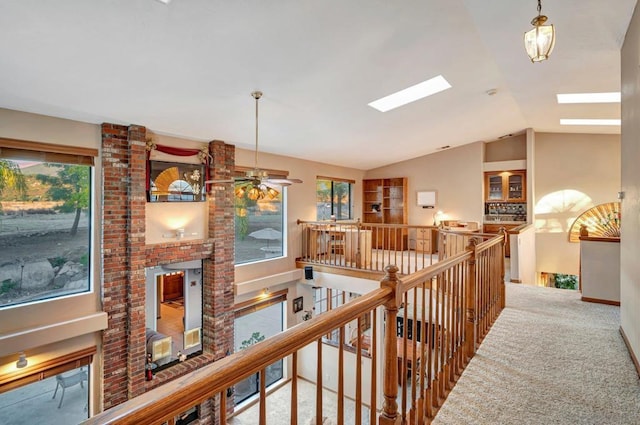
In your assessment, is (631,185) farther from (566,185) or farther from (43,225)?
(43,225)

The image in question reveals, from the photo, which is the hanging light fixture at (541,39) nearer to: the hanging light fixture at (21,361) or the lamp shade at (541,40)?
the lamp shade at (541,40)

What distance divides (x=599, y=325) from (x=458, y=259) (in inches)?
101

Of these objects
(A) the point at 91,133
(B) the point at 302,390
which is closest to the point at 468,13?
(A) the point at 91,133

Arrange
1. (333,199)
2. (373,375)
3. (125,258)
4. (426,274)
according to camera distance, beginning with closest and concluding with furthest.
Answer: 1. (373,375)
2. (426,274)
3. (125,258)
4. (333,199)

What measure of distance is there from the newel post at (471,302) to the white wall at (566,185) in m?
7.02

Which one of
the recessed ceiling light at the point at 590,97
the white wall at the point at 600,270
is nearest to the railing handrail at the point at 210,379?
the white wall at the point at 600,270

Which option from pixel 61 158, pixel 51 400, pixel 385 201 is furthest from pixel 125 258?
pixel 385 201

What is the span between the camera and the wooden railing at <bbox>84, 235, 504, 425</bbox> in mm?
822

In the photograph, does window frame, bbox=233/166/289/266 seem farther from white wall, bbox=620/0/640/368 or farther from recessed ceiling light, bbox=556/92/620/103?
white wall, bbox=620/0/640/368

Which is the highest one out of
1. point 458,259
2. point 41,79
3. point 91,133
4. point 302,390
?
point 41,79

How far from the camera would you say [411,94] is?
5.24 metres

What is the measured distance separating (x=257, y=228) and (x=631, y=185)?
577 centimetres

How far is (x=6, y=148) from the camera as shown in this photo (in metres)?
3.80

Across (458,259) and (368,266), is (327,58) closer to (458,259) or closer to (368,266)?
(458,259)
